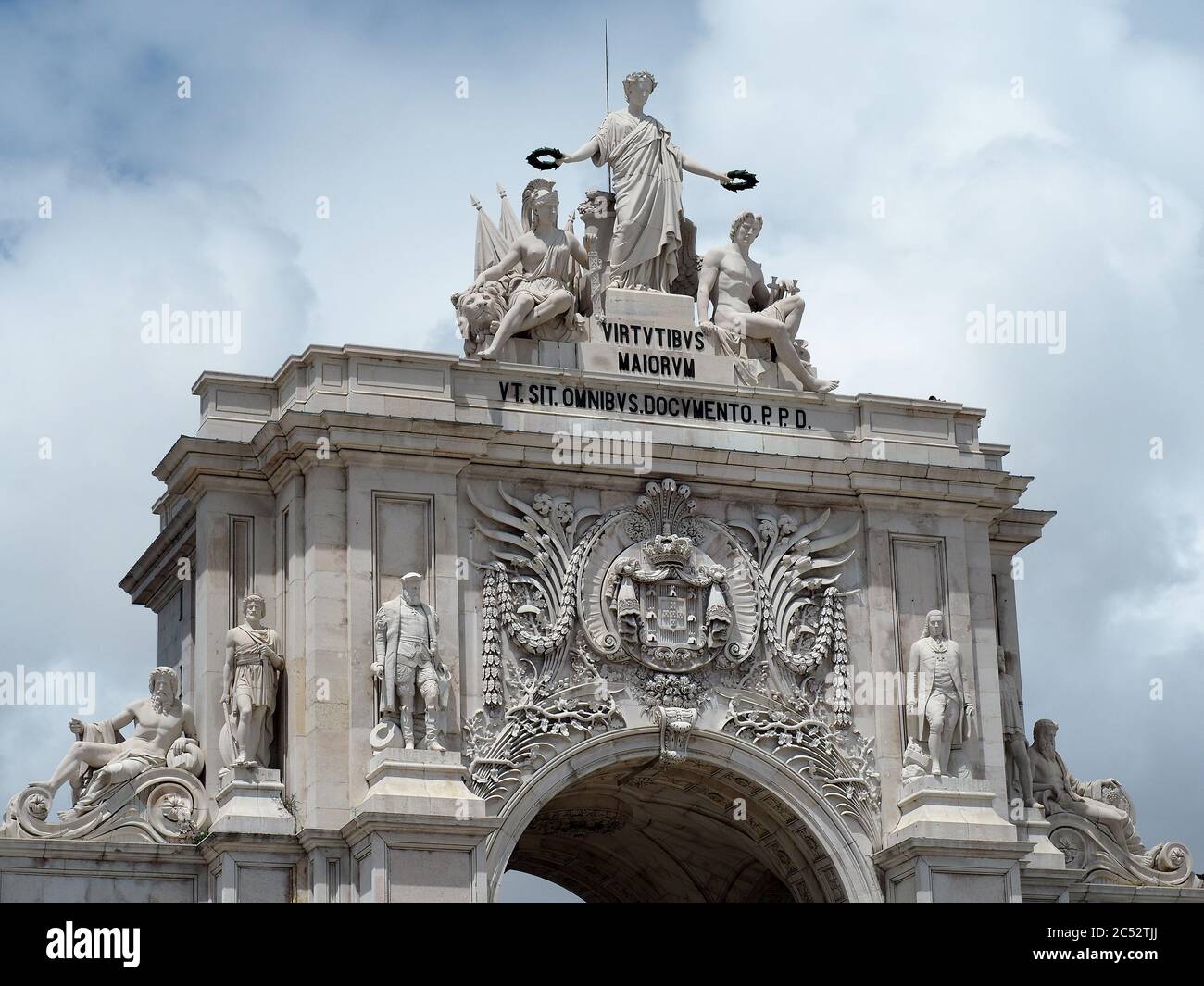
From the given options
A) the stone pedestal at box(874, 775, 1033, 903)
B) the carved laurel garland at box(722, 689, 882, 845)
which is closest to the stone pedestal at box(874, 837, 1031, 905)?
the stone pedestal at box(874, 775, 1033, 903)

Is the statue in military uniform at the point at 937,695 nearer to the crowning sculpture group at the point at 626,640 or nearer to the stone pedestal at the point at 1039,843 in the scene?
the crowning sculpture group at the point at 626,640

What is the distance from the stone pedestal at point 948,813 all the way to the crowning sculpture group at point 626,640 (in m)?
0.18

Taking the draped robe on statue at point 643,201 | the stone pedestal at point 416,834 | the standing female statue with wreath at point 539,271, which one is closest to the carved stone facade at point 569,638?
the stone pedestal at point 416,834

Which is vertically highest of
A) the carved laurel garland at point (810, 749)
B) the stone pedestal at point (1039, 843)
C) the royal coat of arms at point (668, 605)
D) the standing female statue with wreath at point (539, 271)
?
the standing female statue with wreath at point (539, 271)

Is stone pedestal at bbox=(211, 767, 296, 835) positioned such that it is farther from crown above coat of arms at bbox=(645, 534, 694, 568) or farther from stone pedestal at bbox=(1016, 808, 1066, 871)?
stone pedestal at bbox=(1016, 808, 1066, 871)

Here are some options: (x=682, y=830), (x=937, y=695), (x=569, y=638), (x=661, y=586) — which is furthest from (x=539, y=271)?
(x=682, y=830)

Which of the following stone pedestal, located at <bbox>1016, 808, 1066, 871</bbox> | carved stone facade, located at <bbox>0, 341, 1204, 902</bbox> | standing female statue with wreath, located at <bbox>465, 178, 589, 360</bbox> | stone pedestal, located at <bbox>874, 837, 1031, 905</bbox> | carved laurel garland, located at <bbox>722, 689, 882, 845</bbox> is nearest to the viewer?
carved stone facade, located at <bbox>0, 341, 1204, 902</bbox>

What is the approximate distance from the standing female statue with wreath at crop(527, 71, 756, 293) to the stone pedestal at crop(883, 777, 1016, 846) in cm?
729

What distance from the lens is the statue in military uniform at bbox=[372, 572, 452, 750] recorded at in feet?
109

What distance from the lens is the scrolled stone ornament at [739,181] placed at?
38406 millimetres

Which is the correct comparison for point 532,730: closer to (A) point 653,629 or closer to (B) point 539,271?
(A) point 653,629
